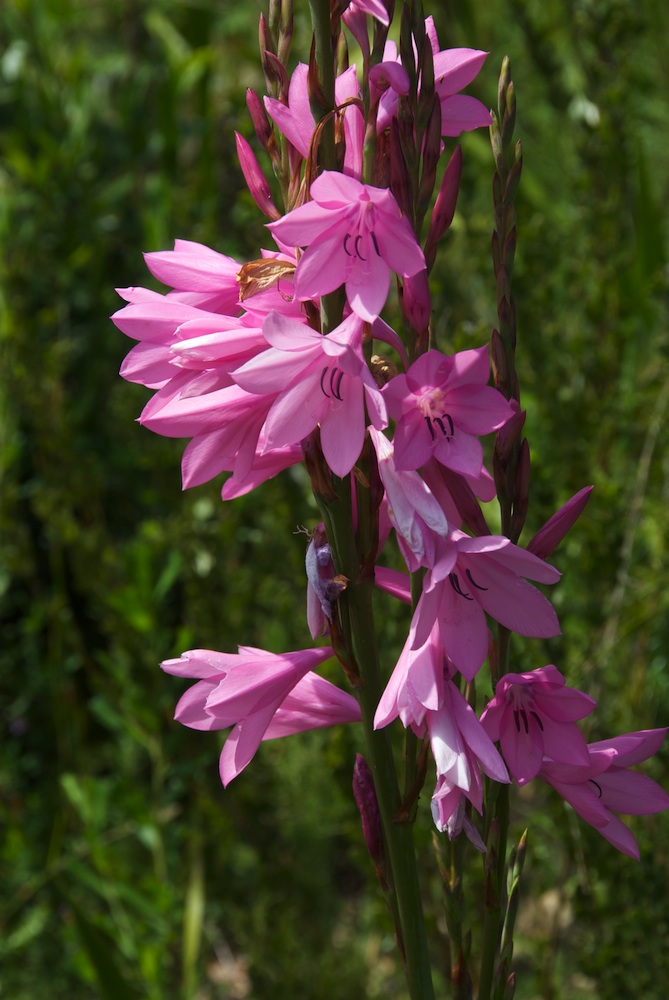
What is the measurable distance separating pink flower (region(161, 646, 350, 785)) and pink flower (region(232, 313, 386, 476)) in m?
0.15

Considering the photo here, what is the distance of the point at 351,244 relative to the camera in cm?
56

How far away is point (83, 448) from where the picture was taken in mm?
2395

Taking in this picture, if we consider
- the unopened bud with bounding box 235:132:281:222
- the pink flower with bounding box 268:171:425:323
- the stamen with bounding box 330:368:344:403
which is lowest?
the stamen with bounding box 330:368:344:403

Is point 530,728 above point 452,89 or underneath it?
underneath

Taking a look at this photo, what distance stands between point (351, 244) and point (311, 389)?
80mm

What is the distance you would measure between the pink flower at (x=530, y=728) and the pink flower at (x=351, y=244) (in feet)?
0.76

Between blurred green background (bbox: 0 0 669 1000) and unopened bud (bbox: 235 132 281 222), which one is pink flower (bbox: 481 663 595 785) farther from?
blurred green background (bbox: 0 0 669 1000)

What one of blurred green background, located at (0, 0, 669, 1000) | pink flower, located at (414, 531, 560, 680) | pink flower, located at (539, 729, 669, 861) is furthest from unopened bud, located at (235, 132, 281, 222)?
blurred green background, located at (0, 0, 669, 1000)

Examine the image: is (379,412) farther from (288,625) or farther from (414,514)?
(288,625)

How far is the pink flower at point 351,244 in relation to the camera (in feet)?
1.81

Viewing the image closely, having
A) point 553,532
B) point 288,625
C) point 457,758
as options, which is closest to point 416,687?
point 457,758

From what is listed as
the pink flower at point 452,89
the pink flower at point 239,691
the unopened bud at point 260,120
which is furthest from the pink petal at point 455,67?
the pink flower at point 239,691

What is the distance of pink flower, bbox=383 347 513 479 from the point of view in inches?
21.2

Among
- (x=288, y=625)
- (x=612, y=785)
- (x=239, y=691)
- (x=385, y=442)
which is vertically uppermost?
(x=385, y=442)
